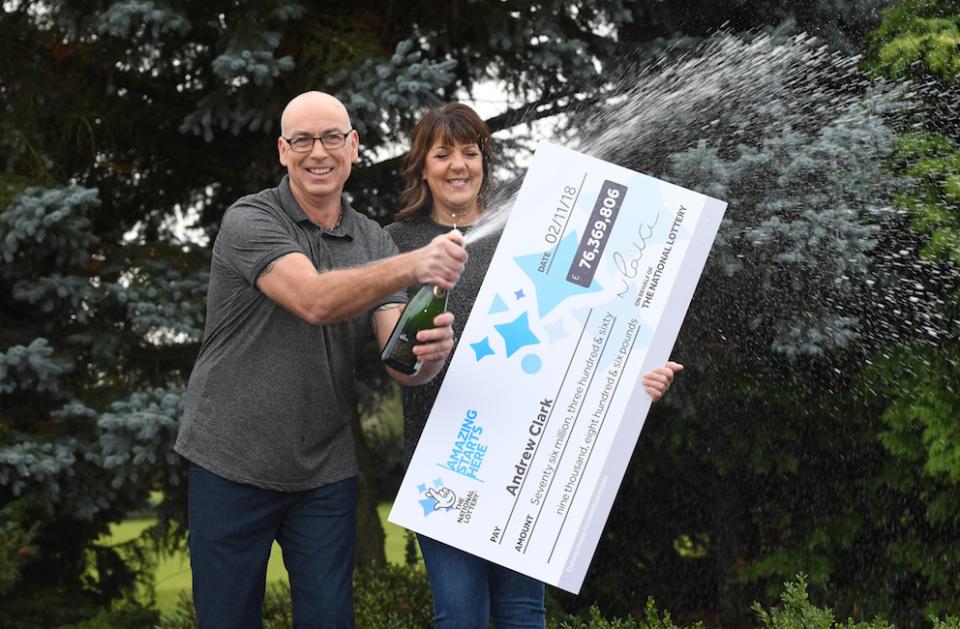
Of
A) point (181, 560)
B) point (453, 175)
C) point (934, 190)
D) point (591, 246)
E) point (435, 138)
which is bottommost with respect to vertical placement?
point (181, 560)

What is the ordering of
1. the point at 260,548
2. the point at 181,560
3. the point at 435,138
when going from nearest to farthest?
1. the point at 260,548
2. the point at 435,138
3. the point at 181,560

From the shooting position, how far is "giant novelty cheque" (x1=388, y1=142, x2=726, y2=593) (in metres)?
2.29

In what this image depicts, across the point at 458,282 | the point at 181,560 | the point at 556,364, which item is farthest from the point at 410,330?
the point at 181,560

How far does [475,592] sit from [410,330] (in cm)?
71

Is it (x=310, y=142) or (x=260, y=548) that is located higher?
(x=310, y=142)

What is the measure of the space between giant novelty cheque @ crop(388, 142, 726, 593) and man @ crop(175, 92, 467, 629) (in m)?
0.18

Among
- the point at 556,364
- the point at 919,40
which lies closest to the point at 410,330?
the point at 556,364

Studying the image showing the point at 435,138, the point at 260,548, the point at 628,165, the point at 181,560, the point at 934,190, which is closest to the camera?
the point at 260,548

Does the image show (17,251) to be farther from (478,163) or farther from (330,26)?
(478,163)

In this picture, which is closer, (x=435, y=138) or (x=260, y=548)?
(x=260, y=548)

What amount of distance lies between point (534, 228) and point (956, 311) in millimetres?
2478

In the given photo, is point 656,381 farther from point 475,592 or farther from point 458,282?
point 475,592

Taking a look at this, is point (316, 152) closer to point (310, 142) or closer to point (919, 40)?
point (310, 142)

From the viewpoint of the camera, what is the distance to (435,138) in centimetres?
254
